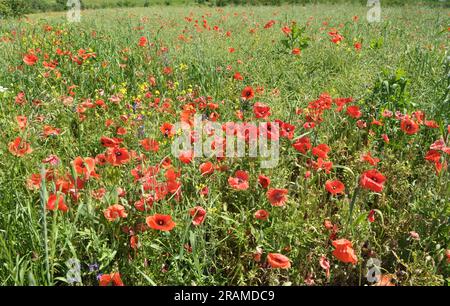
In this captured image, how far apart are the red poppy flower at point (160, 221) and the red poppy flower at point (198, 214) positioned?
0.13m

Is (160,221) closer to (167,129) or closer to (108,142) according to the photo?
(108,142)

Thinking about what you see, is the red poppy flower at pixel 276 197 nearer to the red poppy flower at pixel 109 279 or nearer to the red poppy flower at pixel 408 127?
the red poppy flower at pixel 109 279

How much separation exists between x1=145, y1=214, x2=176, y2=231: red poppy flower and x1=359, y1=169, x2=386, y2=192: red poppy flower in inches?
32.1

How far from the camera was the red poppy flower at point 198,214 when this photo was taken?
1555mm

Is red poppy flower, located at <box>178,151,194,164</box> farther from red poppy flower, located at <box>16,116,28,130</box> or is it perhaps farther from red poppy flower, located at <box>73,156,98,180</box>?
red poppy flower, located at <box>16,116,28,130</box>

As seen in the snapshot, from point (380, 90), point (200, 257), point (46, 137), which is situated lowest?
point (200, 257)

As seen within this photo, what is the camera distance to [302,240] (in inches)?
66.3

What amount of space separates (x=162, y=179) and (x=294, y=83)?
230cm

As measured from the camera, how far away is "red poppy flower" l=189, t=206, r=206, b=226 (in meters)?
1.55

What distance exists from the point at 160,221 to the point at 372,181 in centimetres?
91

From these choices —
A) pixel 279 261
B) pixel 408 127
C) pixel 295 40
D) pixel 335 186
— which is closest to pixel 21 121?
pixel 279 261

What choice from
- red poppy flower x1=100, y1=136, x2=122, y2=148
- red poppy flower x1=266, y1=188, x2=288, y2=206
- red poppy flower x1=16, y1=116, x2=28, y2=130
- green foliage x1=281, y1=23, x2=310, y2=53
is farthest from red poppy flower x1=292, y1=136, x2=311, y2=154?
green foliage x1=281, y1=23, x2=310, y2=53
